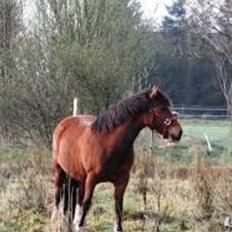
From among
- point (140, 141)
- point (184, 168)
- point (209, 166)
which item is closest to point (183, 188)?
point (209, 166)

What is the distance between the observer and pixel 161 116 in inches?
271

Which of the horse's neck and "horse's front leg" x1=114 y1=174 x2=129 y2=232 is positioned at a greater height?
the horse's neck

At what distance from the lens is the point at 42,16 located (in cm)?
1650

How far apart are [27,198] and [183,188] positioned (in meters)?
2.48

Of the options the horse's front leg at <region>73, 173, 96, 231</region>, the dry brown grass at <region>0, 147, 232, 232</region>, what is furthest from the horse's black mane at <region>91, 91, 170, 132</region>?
the dry brown grass at <region>0, 147, 232, 232</region>

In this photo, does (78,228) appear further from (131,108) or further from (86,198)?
(131,108)

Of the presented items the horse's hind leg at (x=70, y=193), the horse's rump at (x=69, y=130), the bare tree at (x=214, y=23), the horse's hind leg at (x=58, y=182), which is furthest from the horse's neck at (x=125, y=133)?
the bare tree at (x=214, y=23)

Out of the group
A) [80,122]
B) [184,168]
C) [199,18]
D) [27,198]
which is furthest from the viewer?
[199,18]

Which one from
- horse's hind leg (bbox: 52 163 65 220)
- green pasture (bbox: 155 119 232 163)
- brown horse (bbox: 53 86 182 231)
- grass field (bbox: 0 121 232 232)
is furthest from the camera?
green pasture (bbox: 155 119 232 163)

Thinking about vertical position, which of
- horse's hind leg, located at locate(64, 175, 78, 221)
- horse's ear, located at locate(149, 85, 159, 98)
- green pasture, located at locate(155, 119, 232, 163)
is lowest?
green pasture, located at locate(155, 119, 232, 163)

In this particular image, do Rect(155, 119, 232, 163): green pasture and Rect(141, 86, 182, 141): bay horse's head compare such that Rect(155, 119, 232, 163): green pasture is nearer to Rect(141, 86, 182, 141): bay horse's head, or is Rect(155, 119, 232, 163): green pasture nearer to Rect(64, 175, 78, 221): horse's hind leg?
Rect(64, 175, 78, 221): horse's hind leg

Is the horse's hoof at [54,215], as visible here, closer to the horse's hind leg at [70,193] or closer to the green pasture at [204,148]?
the horse's hind leg at [70,193]

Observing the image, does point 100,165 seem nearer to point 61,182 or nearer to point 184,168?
point 61,182

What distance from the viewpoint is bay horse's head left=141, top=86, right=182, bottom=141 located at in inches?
271
